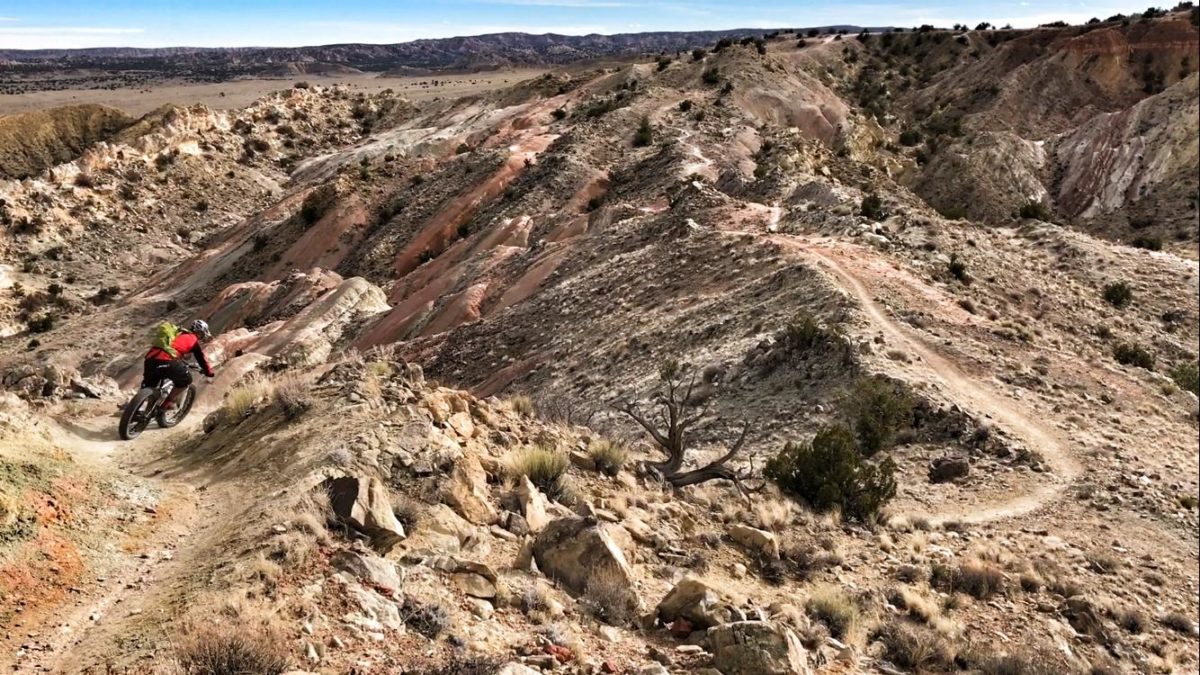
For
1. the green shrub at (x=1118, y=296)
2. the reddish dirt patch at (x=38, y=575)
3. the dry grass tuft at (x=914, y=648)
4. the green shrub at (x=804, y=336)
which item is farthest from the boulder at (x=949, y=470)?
the green shrub at (x=1118, y=296)

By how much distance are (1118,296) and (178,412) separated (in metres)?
29.0

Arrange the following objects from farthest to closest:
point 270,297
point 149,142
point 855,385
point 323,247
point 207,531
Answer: point 149,142 → point 323,247 → point 270,297 → point 855,385 → point 207,531

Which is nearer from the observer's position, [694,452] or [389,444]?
[389,444]

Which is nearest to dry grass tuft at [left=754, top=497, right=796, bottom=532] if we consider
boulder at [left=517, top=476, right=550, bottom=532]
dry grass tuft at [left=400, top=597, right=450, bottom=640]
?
boulder at [left=517, top=476, right=550, bottom=532]

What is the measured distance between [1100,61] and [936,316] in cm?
6044

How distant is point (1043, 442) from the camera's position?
17.0m

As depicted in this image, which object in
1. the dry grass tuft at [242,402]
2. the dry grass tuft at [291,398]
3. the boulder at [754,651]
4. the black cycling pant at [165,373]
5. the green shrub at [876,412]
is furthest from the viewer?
the green shrub at [876,412]

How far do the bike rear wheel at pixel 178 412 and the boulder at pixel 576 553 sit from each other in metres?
7.02

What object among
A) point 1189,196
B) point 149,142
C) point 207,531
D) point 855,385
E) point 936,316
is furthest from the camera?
point 149,142

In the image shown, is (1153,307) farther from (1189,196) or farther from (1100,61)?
(1100,61)

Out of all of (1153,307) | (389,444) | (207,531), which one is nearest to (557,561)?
(389,444)

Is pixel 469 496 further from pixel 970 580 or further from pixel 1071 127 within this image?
pixel 1071 127

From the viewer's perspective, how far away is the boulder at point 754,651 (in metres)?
6.81

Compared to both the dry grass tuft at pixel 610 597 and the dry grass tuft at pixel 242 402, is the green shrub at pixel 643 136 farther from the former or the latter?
the dry grass tuft at pixel 610 597
